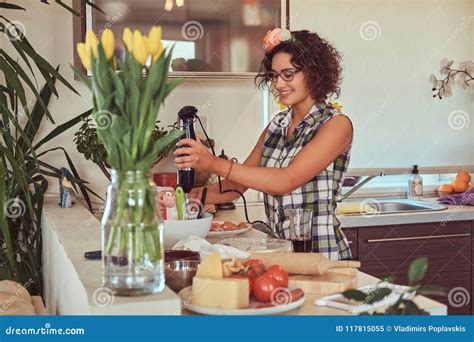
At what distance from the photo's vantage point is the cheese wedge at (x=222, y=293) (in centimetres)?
139

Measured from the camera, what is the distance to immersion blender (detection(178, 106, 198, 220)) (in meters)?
2.13

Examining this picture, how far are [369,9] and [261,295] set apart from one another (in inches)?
102

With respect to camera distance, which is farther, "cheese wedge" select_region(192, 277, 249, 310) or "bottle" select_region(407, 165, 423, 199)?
"bottle" select_region(407, 165, 423, 199)

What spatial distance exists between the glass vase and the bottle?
8.92 feet

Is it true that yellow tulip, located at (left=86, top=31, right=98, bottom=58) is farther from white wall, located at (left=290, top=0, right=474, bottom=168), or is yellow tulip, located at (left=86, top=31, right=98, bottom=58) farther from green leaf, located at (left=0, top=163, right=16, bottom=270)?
white wall, located at (left=290, top=0, right=474, bottom=168)

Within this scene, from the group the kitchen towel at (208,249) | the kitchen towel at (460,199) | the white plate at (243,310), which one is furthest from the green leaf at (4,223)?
the kitchen towel at (460,199)

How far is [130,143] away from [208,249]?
2.13 ft

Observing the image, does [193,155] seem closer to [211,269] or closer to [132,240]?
[211,269]

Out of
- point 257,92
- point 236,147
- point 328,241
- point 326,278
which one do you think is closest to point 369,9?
point 257,92

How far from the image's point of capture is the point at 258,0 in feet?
10.3

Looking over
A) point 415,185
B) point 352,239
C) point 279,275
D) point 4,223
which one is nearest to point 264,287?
point 279,275

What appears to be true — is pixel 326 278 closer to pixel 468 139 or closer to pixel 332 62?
pixel 332 62

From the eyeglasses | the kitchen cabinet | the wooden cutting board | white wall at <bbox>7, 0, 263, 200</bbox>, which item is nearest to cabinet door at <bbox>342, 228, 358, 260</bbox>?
the kitchen cabinet

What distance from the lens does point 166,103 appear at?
3381mm
